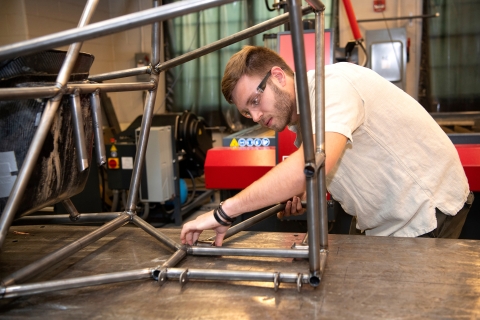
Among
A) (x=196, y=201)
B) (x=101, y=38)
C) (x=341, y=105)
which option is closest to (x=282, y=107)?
(x=341, y=105)

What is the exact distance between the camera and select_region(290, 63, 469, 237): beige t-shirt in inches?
49.9

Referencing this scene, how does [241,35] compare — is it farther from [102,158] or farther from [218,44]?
[102,158]

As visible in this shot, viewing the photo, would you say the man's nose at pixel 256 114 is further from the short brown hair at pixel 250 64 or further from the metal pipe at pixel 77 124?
the metal pipe at pixel 77 124

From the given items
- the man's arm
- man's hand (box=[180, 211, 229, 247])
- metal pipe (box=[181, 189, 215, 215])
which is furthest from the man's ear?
metal pipe (box=[181, 189, 215, 215])

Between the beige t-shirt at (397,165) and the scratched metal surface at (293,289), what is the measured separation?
0.66 ft

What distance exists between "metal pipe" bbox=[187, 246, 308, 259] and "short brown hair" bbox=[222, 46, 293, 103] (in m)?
0.44

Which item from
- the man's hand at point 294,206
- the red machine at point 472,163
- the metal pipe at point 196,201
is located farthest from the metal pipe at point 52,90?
the metal pipe at point 196,201

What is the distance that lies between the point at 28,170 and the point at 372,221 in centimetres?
96

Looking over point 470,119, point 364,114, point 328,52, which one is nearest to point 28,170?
point 364,114

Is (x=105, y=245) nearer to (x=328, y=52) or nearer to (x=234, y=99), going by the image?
(x=234, y=99)

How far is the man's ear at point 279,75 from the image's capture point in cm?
121

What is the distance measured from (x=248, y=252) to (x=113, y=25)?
1.80 feet

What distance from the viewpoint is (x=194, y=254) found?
3.52ft

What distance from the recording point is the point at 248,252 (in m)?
1.02
